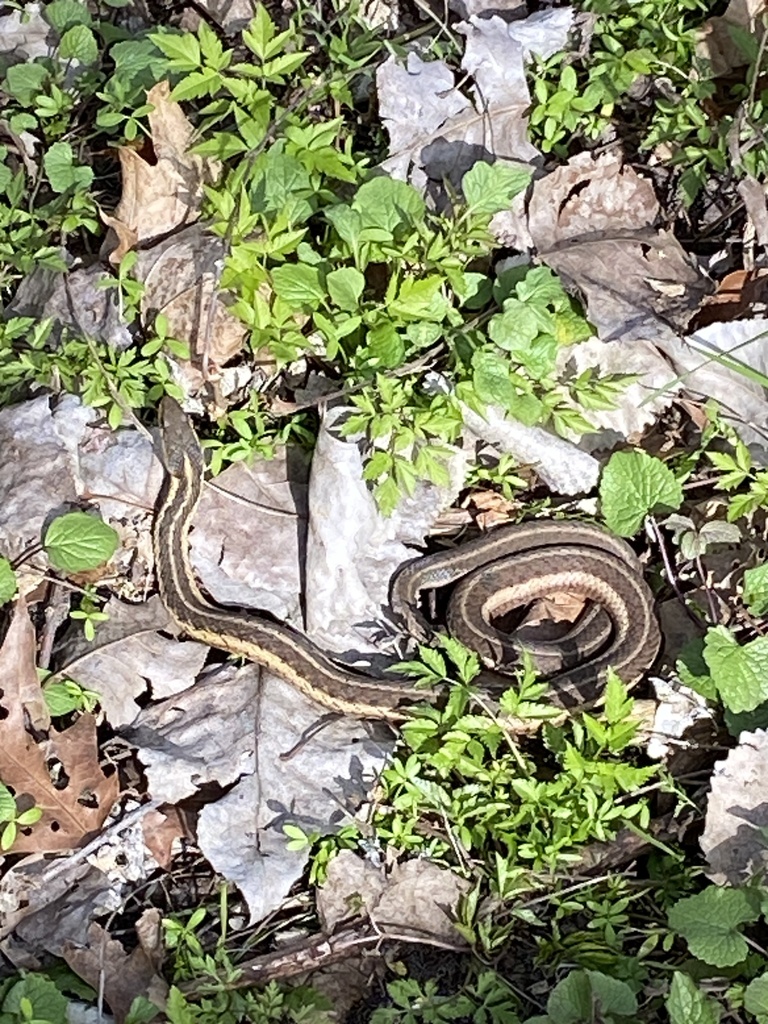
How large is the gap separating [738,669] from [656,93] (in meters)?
2.84

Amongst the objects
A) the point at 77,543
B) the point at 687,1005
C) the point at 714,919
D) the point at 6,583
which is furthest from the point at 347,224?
the point at 687,1005

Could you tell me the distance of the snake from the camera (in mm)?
4656

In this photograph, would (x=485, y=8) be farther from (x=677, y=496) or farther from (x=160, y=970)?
(x=160, y=970)

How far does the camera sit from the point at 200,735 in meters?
4.66

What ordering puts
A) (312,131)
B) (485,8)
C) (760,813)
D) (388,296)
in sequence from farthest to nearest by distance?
(485,8) → (312,131) → (388,296) → (760,813)

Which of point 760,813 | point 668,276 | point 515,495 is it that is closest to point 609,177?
point 668,276

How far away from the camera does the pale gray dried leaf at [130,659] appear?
472cm

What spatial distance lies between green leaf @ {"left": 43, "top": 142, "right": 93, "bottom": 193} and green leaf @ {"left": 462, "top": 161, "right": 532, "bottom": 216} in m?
1.89

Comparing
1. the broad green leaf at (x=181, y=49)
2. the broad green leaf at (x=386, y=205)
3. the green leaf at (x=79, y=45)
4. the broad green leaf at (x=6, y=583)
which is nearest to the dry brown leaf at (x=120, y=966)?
the broad green leaf at (x=6, y=583)

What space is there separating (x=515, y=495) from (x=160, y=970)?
2.35 meters

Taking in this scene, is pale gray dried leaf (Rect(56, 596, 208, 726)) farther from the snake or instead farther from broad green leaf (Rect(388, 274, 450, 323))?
broad green leaf (Rect(388, 274, 450, 323))

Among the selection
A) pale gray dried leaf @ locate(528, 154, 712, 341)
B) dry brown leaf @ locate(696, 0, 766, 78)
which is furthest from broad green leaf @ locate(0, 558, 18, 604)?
dry brown leaf @ locate(696, 0, 766, 78)

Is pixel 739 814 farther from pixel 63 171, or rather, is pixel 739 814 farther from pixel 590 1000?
Result: pixel 63 171

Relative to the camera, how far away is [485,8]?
5523 mm
